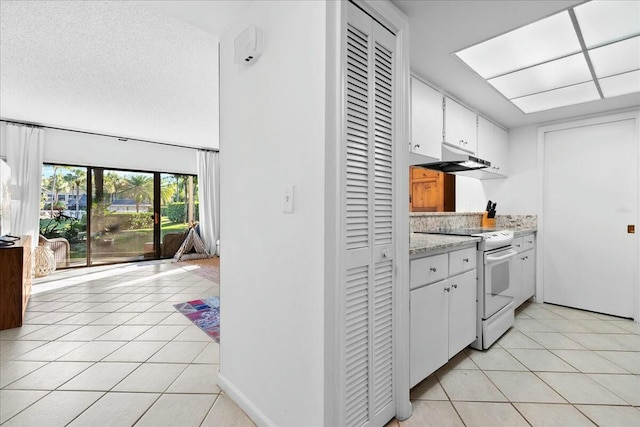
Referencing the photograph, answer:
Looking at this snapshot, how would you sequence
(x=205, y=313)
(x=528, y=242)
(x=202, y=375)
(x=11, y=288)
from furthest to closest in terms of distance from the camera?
(x=528, y=242)
(x=205, y=313)
(x=11, y=288)
(x=202, y=375)

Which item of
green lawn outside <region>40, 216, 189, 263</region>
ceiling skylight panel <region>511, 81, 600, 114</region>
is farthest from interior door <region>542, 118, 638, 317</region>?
green lawn outside <region>40, 216, 189, 263</region>

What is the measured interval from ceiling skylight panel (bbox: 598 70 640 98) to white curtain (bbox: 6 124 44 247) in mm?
7289

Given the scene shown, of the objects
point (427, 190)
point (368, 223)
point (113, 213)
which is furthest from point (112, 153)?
point (368, 223)

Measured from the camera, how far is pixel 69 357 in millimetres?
2270

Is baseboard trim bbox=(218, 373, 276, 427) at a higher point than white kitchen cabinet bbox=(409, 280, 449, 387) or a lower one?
lower

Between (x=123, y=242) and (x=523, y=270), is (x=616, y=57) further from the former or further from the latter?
(x=123, y=242)

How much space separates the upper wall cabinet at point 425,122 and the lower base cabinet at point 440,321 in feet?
3.15

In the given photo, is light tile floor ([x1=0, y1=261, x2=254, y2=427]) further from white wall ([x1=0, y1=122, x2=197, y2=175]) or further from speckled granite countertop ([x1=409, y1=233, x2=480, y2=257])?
white wall ([x1=0, y1=122, x2=197, y2=175])

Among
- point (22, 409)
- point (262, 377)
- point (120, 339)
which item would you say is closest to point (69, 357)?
point (120, 339)

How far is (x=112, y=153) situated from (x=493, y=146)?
6334 mm

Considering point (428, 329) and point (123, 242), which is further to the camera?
point (123, 242)

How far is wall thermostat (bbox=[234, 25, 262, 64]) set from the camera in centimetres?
151

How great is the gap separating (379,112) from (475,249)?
146 cm

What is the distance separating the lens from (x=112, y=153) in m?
5.74
